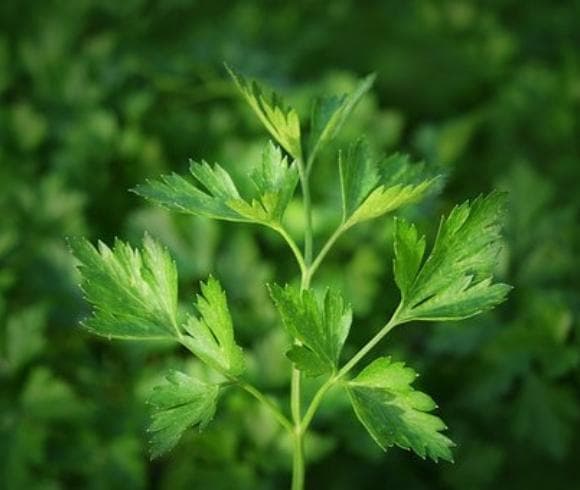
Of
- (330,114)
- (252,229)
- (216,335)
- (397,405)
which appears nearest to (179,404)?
(216,335)

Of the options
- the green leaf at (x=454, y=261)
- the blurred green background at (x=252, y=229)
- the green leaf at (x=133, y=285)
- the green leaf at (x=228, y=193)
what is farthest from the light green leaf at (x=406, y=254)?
the blurred green background at (x=252, y=229)

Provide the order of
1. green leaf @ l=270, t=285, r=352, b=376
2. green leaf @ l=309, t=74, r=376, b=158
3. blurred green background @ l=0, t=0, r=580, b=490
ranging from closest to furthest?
green leaf @ l=270, t=285, r=352, b=376
green leaf @ l=309, t=74, r=376, b=158
blurred green background @ l=0, t=0, r=580, b=490

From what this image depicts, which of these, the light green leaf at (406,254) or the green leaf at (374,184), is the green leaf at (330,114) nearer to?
the green leaf at (374,184)

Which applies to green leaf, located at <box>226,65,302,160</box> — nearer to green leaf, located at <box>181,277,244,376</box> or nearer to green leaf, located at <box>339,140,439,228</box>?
green leaf, located at <box>339,140,439,228</box>

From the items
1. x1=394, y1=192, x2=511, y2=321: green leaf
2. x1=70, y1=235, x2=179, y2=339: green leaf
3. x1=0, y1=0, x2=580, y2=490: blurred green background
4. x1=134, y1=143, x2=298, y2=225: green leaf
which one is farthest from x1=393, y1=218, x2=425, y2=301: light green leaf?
x1=0, y1=0, x2=580, y2=490: blurred green background

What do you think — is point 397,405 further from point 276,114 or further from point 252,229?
point 252,229

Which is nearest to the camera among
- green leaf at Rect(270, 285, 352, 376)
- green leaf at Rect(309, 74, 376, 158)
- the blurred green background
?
green leaf at Rect(270, 285, 352, 376)

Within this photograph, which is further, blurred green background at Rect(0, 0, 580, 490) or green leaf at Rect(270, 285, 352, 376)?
blurred green background at Rect(0, 0, 580, 490)
